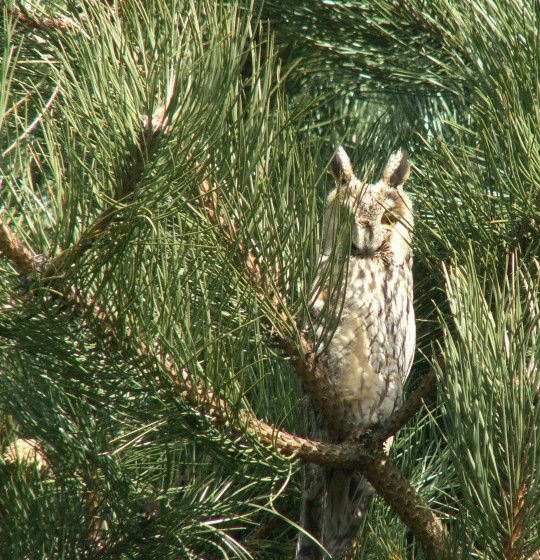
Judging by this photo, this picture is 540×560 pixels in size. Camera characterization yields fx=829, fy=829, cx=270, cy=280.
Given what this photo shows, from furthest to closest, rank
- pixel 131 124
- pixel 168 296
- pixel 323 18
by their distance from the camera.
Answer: pixel 323 18 → pixel 168 296 → pixel 131 124

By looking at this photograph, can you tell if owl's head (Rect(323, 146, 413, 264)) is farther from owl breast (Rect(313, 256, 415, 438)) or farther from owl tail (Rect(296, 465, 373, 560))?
owl tail (Rect(296, 465, 373, 560))

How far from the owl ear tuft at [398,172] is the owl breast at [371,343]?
0.19 m

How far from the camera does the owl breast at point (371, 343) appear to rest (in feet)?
5.04

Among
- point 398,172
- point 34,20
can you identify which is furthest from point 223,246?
point 398,172

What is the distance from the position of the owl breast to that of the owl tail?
0.13 m

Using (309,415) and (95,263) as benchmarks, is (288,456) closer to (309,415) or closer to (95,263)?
(95,263)

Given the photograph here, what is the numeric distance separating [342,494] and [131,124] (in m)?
0.92

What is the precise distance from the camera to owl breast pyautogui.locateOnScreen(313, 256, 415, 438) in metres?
1.54

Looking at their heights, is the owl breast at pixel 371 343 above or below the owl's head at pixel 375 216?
below

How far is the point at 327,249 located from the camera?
162 cm

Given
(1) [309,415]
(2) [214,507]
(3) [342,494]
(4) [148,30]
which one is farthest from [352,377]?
(4) [148,30]

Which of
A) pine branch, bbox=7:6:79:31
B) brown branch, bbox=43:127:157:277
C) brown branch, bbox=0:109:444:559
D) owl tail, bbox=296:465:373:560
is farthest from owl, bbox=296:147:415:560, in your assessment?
brown branch, bbox=43:127:157:277

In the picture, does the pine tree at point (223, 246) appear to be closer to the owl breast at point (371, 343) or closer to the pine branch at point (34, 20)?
the pine branch at point (34, 20)

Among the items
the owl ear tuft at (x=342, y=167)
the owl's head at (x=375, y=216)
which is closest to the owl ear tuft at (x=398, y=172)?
the owl's head at (x=375, y=216)
